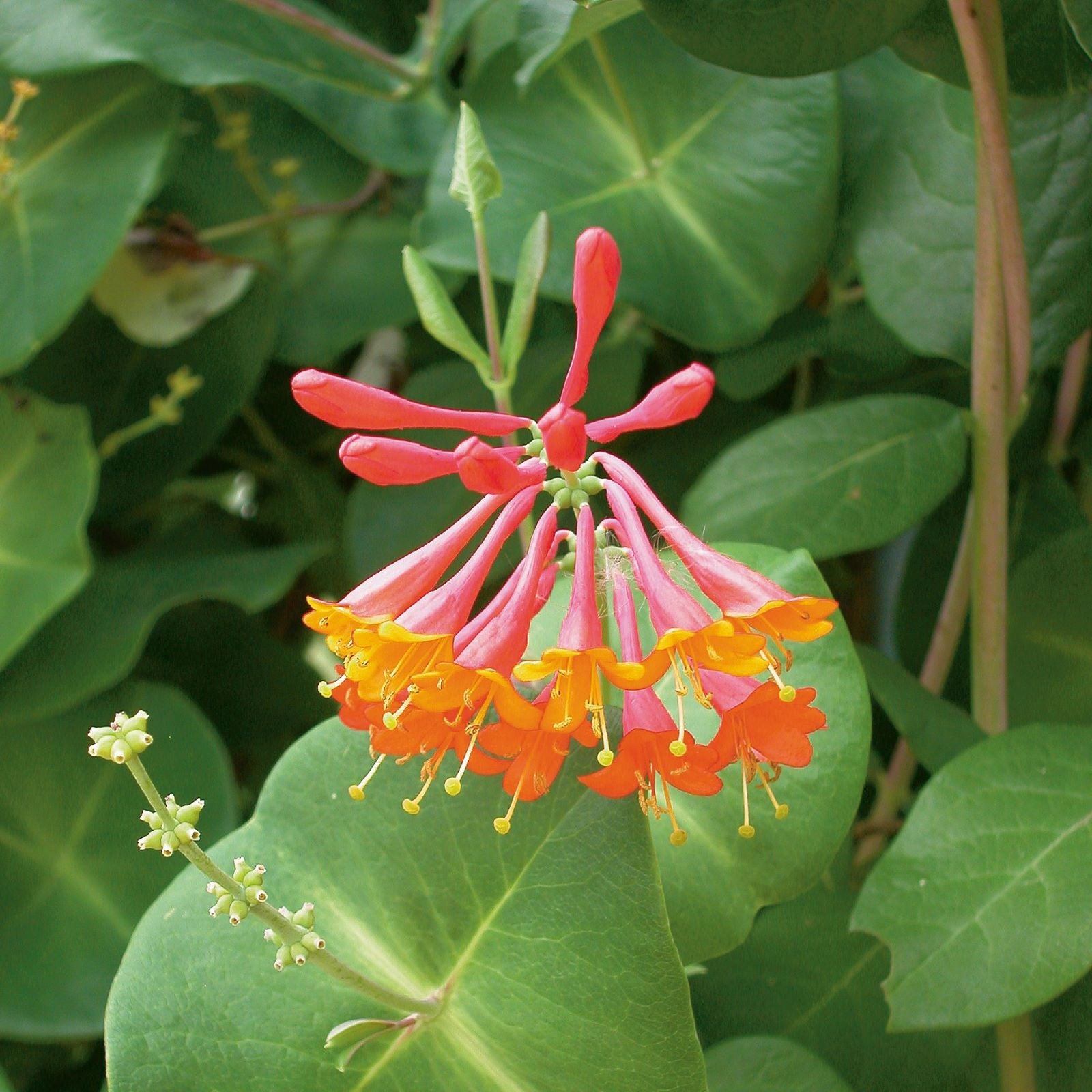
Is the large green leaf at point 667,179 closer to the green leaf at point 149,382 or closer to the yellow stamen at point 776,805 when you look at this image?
the green leaf at point 149,382

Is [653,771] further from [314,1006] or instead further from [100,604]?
[100,604]

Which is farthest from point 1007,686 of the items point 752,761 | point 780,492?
point 752,761

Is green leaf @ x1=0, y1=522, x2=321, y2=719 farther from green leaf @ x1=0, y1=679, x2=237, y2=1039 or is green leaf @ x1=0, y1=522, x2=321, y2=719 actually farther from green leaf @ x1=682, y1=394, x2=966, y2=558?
green leaf @ x1=682, y1=394, x2=966, y2=558

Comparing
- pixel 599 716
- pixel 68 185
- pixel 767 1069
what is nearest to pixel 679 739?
pixel 599 716

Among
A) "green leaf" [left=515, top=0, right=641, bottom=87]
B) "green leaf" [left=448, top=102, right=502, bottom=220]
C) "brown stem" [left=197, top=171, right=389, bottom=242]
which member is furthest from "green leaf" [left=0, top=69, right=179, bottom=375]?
"green leaf" [left=448, top=102, right=502, bottom=220]

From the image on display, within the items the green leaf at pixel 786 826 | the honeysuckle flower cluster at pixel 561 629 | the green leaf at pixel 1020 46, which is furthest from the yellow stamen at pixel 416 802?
the green leaf at pixel 1020 46

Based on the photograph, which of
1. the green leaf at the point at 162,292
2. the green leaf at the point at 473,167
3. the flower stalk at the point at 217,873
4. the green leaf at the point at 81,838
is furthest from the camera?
the green leaf at the point at 162,292
